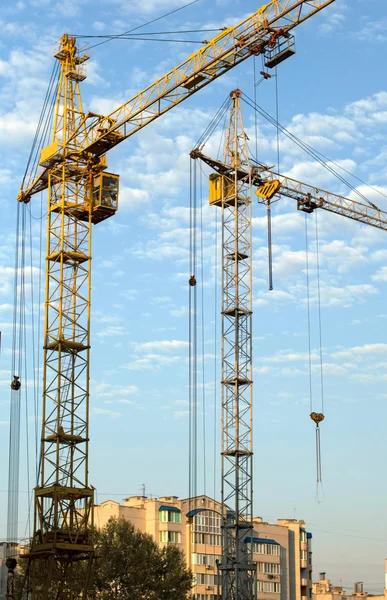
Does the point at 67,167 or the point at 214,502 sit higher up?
the point at 67,167

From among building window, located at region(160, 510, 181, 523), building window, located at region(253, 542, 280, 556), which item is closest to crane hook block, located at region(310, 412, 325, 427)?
building window, located at region(160, 510, 181, 523)

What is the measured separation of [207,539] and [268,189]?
187ft

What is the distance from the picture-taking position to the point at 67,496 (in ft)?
203

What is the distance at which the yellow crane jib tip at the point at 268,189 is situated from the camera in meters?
86.1

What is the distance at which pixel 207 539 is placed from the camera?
421ft

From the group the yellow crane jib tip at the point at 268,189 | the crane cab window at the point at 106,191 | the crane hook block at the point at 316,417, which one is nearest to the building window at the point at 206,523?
the crane hook block at the point at 316,417

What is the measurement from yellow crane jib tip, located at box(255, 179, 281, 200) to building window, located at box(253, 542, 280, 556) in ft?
199

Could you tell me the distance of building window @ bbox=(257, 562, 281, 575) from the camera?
134 m

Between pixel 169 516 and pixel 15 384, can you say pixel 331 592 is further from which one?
pixel 15 384

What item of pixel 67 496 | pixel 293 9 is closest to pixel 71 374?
pixel 67 496

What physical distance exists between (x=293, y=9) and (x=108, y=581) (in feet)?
155

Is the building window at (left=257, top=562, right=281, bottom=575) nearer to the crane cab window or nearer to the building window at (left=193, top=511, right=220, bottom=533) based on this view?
the building window at (left=193, top=511, right=220, bottom=533)

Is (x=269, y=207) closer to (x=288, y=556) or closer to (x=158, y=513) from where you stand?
(x=158, y=513)

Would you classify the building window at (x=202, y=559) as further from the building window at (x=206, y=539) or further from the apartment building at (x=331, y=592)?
the apartment building at (x=331, y=592)
